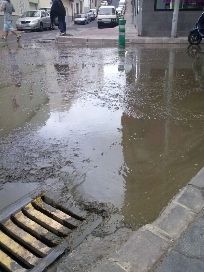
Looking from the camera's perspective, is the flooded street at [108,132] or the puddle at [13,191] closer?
the puddle at [13,191]

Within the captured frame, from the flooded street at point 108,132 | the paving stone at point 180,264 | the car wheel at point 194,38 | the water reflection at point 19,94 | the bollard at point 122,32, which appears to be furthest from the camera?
the bollard at point 122,32

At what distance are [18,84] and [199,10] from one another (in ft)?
37.1

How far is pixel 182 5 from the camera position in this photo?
1617cm

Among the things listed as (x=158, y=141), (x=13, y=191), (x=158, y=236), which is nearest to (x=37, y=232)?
(x=13, y=191)

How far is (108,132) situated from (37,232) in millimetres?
2374

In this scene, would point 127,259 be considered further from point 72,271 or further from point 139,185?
point 139,185

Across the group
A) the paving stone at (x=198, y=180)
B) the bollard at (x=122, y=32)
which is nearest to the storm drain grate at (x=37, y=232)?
the paving stone at (x=198, y=180)

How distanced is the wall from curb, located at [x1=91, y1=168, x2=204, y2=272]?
14.2 meters

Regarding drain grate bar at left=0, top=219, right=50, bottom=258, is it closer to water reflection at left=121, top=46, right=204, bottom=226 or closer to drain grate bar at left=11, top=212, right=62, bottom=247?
drain grate bar at left=11, top=212, right=62, bottom=247

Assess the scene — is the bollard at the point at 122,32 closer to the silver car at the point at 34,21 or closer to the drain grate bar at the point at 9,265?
the silver car at the point at 34,21

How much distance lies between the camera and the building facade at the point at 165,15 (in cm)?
1608

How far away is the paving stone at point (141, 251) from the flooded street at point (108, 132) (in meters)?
0.23

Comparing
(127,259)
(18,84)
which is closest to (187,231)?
(127,259)

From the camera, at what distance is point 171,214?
3.16 meters
